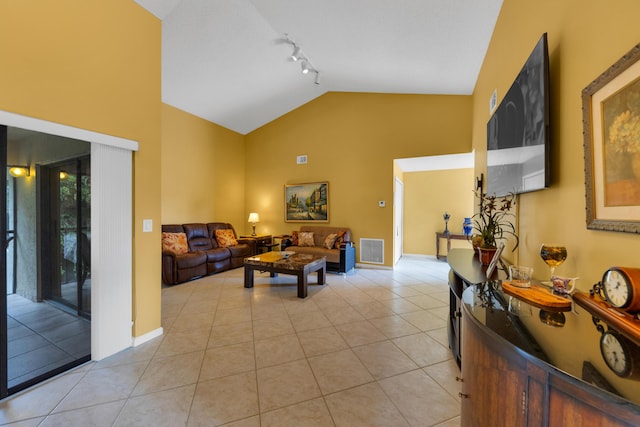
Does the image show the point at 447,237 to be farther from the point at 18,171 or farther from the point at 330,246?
the point at 18,171

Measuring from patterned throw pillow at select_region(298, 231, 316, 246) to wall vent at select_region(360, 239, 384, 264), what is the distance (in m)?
1.11

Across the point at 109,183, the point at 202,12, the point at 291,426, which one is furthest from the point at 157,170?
the point at 291,426

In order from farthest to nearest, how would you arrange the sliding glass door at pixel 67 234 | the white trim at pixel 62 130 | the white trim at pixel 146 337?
1. the white trim at pixel 146 337
2. the sliding glass door at pixel 67 234
3. the white trim at pixel 62 130

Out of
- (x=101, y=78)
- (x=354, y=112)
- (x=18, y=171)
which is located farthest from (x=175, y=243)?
(x=354, y=112)

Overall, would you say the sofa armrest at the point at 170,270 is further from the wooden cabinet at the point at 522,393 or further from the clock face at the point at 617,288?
the clock face at the point at 617,288

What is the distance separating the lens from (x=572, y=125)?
4.30ft

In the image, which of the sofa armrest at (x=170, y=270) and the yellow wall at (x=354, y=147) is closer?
the sofa armrest at (x=170, y=270)

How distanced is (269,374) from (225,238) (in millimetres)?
4165

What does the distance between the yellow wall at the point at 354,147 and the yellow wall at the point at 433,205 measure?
1.69 meters

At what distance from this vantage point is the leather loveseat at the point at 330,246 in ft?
16.6

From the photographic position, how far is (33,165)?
2.02 metres

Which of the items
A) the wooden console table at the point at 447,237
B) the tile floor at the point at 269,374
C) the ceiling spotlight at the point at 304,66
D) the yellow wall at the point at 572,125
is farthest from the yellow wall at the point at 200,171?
the yellow wall at the point at 572,125

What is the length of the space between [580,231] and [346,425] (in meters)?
1.66

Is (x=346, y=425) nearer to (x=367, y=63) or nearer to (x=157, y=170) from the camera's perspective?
(x=157, y=170)
